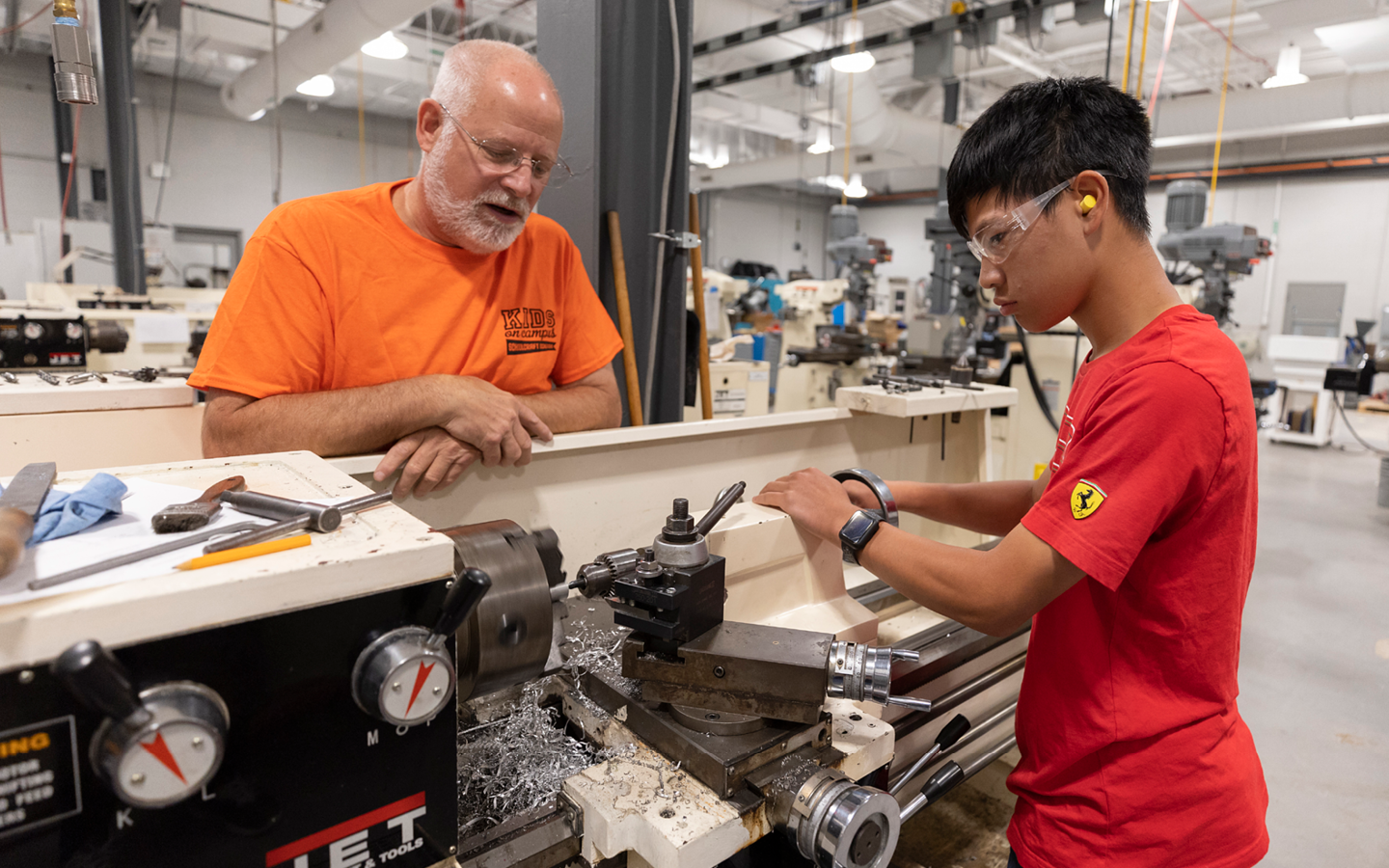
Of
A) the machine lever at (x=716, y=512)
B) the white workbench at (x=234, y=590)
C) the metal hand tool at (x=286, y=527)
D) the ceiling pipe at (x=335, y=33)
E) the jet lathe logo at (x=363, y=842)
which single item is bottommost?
the jet lathe logo at (x=363, y=842)

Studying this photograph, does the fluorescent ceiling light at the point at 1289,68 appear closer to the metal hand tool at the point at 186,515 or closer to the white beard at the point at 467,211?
the white beard at the point at 467,211

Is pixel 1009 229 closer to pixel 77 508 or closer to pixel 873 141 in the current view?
pixel 77 508

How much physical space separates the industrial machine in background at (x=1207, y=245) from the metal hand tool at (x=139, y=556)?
4.58 metres

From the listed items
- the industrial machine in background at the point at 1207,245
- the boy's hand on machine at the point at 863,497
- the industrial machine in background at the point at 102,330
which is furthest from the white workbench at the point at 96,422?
the industrial machine in background at the point at 1207,245

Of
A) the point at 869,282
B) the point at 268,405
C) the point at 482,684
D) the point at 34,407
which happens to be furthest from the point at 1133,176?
the point at 869,282

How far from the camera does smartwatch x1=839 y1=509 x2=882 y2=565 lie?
0.89 metres

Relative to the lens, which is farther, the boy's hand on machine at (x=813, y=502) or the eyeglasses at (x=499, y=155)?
the eyeglasses at (x=499, y=155)

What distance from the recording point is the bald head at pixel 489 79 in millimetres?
1144

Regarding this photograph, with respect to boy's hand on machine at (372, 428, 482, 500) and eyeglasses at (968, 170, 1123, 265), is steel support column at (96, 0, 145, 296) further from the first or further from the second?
eyeglasses at (968, 170, 1123, 265)

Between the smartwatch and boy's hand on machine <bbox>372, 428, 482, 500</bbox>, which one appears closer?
the smartwatch

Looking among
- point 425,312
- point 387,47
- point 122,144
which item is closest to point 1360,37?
point 387,47

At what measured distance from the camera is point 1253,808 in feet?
2.72

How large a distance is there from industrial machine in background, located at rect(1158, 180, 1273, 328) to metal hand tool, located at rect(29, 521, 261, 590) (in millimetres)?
4575

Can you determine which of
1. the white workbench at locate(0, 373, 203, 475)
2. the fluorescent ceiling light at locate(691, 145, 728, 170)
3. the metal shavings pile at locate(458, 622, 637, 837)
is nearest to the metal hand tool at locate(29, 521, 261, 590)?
the metal shavings pile at locate(458, 622, 637, 837)
